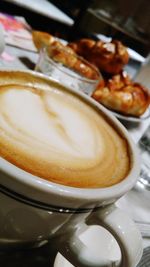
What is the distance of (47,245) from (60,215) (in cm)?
9

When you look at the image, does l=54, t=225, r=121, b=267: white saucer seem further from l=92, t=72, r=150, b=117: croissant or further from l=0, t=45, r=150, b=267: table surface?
l=92, t=72, r=150, b=117: croissant

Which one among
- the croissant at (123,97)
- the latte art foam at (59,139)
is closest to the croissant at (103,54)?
the croissant at (123,97)

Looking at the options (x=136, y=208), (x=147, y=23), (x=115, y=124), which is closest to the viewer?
(x=115, y=124)

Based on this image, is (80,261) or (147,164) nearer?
(80,261)

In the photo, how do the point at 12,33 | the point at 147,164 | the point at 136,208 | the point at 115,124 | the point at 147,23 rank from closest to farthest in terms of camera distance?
the point at 115,124, the point at 136,208, the point at 147,164, the point at 12,33, the point at 147,23

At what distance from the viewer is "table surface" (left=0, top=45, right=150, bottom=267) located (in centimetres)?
33

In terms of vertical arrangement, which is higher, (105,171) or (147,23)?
(105,171)

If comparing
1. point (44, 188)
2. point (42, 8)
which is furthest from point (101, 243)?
point (42, 8)

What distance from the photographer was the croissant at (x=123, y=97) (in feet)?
2.71

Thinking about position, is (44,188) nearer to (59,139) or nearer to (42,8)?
(59,139)

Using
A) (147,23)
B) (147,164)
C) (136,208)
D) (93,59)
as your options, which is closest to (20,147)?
(136,208)

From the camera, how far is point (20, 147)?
0.32 m

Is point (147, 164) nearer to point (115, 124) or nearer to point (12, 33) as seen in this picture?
point (115, 124)

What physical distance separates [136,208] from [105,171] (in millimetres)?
243
